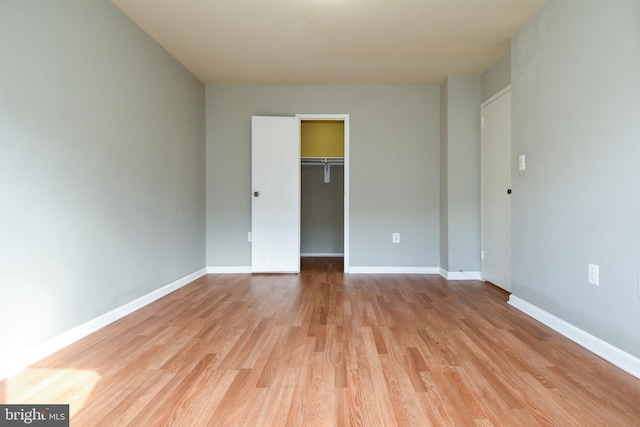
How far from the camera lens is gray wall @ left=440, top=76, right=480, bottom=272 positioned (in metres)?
3.43

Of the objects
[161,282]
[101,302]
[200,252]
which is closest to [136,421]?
[101,302]

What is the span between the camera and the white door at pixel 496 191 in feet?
9.60

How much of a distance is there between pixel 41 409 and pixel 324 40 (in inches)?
115

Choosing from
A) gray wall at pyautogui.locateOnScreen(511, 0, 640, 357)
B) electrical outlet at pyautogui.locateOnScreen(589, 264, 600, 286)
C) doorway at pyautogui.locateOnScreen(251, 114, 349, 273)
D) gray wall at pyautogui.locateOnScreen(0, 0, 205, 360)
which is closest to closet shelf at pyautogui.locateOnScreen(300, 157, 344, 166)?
doorway at pyautogui.locateOnScreen(251, 114, 349, 273)

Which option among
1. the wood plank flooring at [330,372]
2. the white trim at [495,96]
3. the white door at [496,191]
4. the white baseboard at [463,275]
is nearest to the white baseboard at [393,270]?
the white baseboard at [463,275]

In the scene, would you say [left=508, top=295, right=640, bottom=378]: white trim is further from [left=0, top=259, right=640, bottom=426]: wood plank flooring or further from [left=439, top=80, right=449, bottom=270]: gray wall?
[left=439, top=80, right=449, bottom=270]: gray wall

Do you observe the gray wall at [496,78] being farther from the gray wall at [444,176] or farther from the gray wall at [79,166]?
the gray wall at [79,166]

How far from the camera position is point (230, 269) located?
3771 mm

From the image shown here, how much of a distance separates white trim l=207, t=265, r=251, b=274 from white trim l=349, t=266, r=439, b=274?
1.29 meters

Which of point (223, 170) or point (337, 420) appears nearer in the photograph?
point (337, 420)

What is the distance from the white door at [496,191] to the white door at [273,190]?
2.09 meters

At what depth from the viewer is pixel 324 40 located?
2.67 meters

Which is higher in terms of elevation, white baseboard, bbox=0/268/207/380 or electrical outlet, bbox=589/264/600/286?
electrical outlet, bbox=589/264/600/286

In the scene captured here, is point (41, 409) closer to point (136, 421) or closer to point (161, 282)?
point (136, 421)
